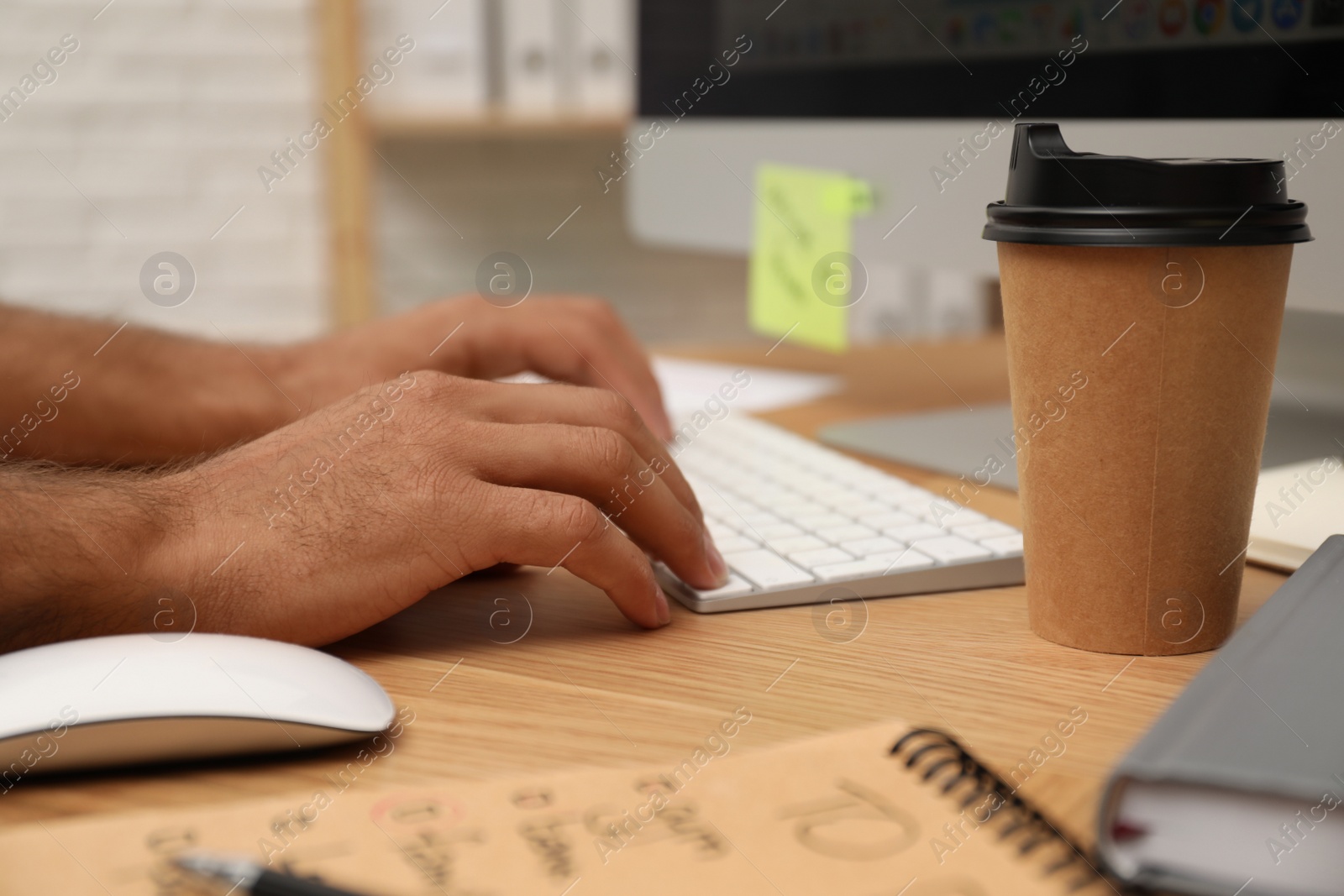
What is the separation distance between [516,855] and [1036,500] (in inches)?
9.7

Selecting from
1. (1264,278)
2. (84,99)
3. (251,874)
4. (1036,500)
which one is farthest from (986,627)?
(84,99)

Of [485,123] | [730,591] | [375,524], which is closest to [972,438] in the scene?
[730,591]

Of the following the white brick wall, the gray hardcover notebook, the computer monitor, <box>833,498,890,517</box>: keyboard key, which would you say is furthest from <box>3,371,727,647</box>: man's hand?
the white brick wall

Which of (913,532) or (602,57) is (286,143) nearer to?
(602,57)

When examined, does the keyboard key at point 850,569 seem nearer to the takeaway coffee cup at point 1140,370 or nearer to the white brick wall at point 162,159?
the takeaway coffee cup at point 1140,370

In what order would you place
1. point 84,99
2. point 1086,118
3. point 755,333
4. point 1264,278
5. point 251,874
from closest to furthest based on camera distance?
point 251,874 < point 1264,278 < point 1086,118 < point 84,99 < point 755,333

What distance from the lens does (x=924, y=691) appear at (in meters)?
0.40

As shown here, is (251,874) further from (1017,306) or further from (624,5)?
(624,5)

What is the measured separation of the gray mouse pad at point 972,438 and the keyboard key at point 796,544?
0.13 meters

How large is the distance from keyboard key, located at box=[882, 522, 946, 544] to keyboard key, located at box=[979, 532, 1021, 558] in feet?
0.07

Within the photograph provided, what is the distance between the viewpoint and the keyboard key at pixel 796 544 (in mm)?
526

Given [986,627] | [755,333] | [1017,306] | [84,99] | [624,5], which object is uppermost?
[624,5]

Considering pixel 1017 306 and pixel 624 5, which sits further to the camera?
pixel 624 5

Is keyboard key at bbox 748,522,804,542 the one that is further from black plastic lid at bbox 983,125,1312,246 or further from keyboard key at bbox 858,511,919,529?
black plastic lid at bbox 983,125,1312,246
